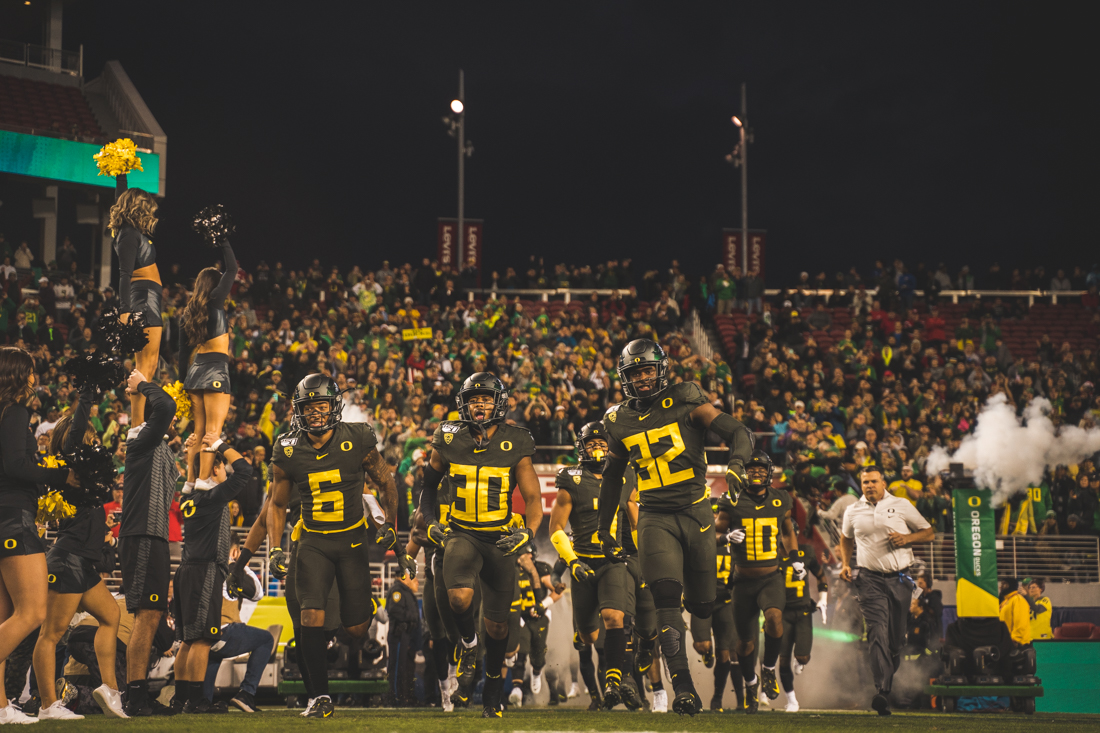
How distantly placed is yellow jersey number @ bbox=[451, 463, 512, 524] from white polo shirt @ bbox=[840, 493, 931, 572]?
4.13 metres

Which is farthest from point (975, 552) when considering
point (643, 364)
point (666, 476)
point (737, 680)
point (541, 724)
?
point (541, 724)

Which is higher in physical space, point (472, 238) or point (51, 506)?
point (472, 238)

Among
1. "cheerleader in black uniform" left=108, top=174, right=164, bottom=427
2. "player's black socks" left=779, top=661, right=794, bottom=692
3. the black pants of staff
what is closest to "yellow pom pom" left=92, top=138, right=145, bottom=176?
"cheerleader in black uniform" left=108, top=174, right=164, bottom=427

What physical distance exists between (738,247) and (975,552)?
24610mm

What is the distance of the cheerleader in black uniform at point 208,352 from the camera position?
1005 cm

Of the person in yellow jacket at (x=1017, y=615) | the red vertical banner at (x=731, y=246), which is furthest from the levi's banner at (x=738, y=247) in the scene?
the person in yellow jacket at (x=1017, y=615)

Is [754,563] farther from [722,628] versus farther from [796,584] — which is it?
[796,584]

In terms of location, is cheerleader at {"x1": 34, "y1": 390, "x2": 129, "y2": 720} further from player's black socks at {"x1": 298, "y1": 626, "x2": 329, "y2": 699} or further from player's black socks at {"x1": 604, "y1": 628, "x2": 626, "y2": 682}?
player's black socks at {"x1": 604, "y1": 628, "x2": 626, "y2": 682}

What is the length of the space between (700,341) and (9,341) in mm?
15734

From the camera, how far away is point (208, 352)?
10.3 metres

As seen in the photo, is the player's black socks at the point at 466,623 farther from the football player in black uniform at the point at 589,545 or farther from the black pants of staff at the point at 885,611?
the black pants of staff at the point at 885,611

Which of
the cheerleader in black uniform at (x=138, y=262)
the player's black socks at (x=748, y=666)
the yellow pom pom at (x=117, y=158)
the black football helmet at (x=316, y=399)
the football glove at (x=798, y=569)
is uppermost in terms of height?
the yellow pom pom at (x=117, y=158)

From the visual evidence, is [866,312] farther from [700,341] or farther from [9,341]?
[9,341]

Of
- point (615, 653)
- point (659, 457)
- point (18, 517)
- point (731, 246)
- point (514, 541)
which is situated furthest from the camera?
point (731, 246)
